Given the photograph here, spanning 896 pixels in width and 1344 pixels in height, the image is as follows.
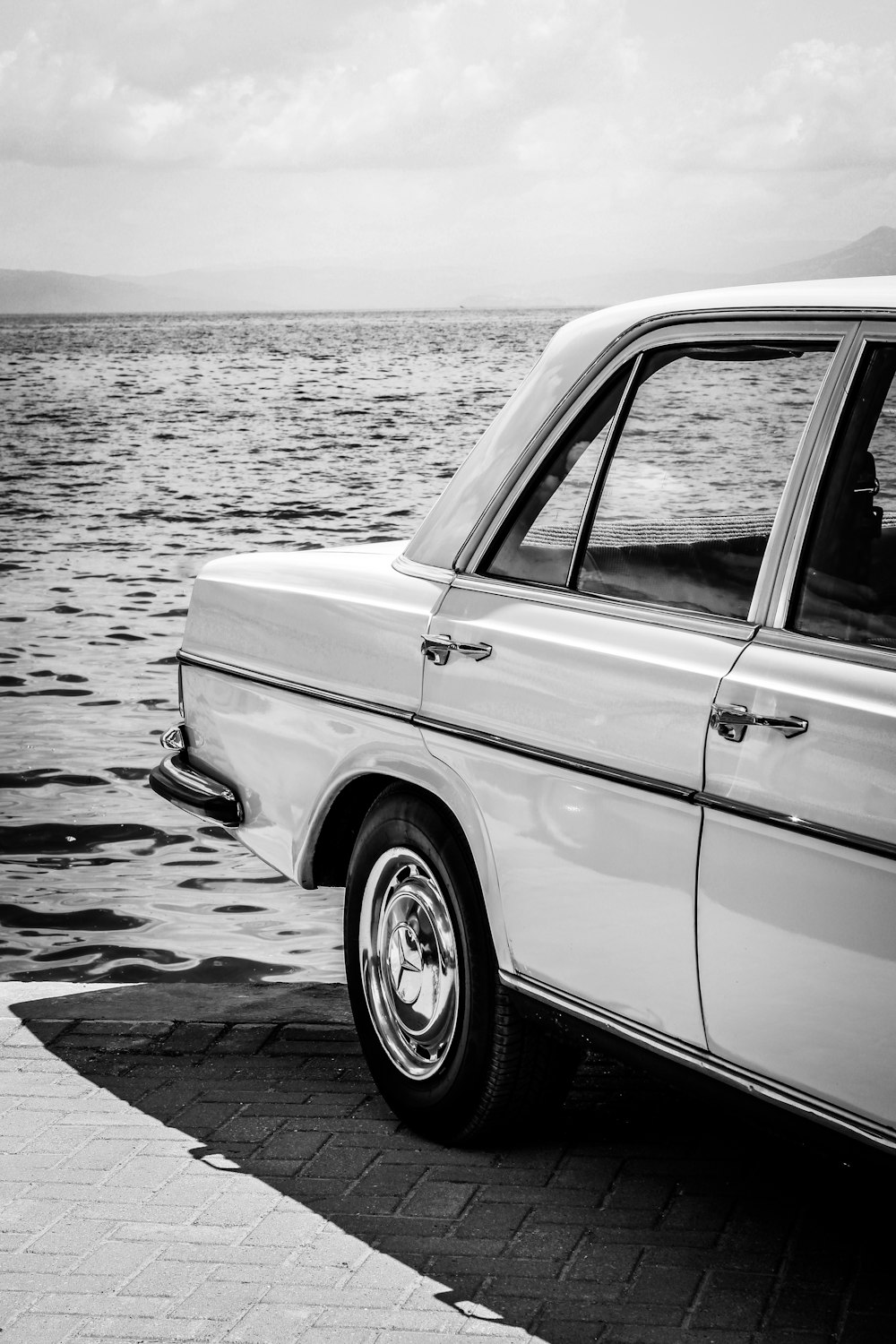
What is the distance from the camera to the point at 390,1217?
3.54 m

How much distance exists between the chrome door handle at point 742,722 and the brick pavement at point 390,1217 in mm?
693

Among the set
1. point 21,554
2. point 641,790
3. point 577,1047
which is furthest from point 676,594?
point 21,554

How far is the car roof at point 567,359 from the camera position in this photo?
301 centimetres

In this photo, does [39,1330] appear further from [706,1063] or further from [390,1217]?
[706,1063]

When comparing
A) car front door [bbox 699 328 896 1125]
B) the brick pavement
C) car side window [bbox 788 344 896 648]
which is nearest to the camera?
car front door [bbox 699 328 896 1125]

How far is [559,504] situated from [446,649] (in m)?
0.39

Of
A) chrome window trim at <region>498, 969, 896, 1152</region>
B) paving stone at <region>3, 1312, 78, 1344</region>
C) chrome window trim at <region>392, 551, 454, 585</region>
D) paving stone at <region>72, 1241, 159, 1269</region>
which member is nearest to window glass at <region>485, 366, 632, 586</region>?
chrome window trim at <region>392, 551, 454, 585</region>

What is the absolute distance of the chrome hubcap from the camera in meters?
3.74

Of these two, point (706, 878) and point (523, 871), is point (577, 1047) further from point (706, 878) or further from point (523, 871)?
point (706, 878)

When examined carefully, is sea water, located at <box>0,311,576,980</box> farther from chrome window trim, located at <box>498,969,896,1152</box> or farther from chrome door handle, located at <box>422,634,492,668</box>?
chrome window trim, located at <box>498,969,896,1152</box>

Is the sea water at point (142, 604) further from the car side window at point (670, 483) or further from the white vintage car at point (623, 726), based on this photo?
the car side window at point (670, 483)

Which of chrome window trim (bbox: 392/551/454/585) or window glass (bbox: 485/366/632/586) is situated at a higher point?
window glass (bbox: 485/366/632/586)

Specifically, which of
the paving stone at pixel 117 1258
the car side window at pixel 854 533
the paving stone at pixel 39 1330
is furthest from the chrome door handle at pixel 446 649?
the paving stone at pixel 39 1330

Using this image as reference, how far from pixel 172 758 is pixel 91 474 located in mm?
29521
